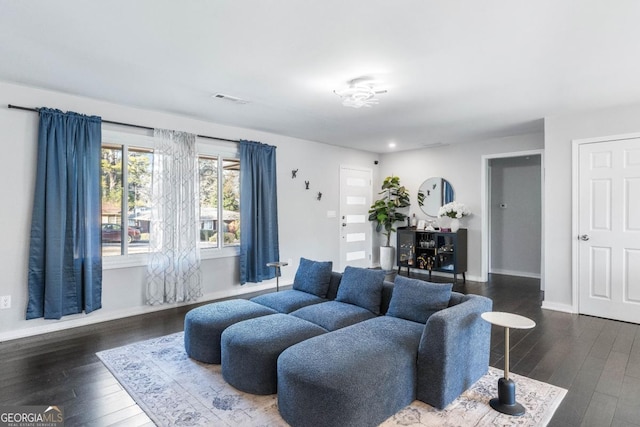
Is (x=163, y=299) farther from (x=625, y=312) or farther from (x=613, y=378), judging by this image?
(x=625, y=312)

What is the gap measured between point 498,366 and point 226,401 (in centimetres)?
218

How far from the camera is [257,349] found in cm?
237

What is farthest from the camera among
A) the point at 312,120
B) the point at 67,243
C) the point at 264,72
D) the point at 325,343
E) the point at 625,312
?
the point at 312,120

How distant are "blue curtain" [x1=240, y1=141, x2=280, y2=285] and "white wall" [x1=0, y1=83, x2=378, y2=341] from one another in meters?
0.21

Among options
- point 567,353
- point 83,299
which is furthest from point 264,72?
point 567,353

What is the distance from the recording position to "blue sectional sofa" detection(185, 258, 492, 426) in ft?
6.33

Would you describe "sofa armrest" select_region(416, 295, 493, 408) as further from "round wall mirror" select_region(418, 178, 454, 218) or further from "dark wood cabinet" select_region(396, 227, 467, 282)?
"round wall mirror" select_region(418, 178, 454, 218)

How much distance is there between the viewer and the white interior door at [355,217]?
6852 millimetres

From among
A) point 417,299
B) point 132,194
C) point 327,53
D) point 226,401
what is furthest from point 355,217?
point 226,401

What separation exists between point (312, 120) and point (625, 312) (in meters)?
4.49

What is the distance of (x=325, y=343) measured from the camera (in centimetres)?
228

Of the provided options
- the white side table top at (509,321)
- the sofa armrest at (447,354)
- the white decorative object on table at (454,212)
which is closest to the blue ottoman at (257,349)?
the sofa armrest at (447,354)

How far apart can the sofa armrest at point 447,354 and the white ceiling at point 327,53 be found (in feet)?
6.36

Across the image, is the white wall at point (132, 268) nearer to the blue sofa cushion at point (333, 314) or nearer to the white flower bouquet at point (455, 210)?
the white flower bouquet at point (455, 210)
